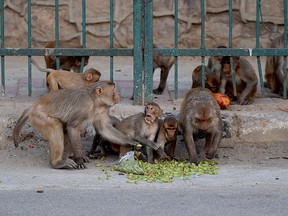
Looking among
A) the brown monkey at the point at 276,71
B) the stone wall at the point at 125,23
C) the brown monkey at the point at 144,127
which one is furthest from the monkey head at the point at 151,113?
the stone wall at the point at 125,23

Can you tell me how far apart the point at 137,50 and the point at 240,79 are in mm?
1659

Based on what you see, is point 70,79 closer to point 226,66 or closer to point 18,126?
point 18,126

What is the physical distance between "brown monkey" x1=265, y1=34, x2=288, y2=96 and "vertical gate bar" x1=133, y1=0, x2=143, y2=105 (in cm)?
198

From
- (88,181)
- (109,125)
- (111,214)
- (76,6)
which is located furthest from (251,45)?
(111,214)

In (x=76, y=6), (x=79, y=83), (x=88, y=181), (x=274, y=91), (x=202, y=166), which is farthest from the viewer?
(x=76, y=6)

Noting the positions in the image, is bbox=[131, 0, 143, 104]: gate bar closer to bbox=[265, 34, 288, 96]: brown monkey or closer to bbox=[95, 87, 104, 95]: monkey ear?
bbox=[95, 87, 104, 95]: monkey ear

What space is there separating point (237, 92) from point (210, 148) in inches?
71.9

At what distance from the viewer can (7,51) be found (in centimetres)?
930

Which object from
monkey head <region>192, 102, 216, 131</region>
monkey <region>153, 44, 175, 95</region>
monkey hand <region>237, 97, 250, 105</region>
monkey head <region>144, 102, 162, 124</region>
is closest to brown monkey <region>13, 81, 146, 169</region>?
monkey head <region>144, 102, 162, 124</region>

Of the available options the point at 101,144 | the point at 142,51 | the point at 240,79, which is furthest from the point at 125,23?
the point at 101,144

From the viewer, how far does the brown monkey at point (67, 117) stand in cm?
805

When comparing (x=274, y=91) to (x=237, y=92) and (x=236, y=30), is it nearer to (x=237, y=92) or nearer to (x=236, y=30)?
(x=237, y=92)

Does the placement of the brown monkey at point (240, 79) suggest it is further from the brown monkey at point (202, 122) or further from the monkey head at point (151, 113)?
the monkey head at point (151, 113)

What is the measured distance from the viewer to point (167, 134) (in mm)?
8453
